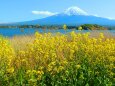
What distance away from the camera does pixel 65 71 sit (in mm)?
7008

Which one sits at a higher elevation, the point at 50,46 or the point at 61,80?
the point at 50,46

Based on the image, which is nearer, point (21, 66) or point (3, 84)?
point (3, 84)

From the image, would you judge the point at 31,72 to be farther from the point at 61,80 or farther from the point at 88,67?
the point at 88,67

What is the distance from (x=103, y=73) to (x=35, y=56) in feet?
4.99

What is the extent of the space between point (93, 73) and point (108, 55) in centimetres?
70

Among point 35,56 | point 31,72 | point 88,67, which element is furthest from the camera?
point 35,56

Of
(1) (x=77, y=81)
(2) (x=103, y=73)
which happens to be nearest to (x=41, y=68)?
(1) (x=77, y=81)

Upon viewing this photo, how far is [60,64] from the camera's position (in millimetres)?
7316

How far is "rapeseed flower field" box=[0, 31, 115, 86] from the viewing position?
22.8 feet

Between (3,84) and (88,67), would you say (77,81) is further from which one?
(3,84)

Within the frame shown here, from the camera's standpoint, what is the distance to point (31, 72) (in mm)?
6859

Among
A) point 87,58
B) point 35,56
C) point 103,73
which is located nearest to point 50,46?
point 35,56

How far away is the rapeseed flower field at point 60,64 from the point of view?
22.8ft

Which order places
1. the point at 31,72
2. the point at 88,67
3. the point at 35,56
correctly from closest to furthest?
the point at 31,72
the point at 88,67
the point at 35,56
